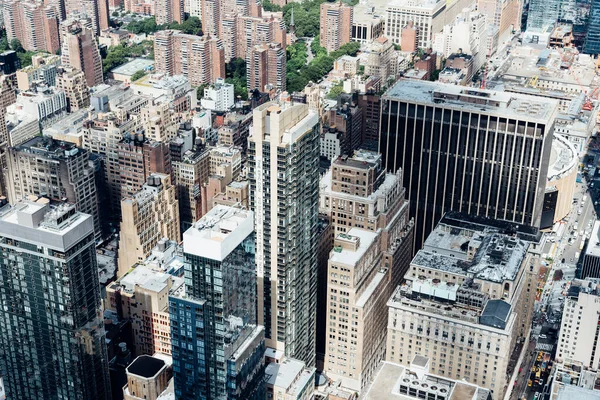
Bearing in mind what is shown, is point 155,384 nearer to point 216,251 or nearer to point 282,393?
point 282,393

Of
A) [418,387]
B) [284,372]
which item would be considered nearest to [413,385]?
[418,387]

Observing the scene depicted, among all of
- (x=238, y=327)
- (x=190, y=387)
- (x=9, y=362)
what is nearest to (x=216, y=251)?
(x=238, y=327)

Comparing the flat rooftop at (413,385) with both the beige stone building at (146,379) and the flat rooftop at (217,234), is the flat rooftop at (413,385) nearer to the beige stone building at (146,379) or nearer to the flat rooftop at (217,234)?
the flat rooftop at (217,234)

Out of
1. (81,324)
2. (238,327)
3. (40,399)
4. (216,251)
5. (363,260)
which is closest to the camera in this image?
(216,251)

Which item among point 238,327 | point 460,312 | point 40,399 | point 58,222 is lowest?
point 40,399

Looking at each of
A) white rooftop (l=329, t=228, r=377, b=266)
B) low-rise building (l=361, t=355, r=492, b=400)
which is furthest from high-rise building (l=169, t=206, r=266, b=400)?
white rooftop (l=329, t=228, r=377, b=266)

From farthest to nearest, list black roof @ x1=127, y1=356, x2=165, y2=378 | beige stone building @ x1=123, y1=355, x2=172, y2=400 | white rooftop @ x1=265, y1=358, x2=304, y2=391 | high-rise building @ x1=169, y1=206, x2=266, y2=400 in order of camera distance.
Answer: black roof @ x1=127, y1=356, x2=165, y2=378, beige stone building @ x1=123, y1=355, x2=172, y2=400, white rooftop @ x1=265, y1=358, x2=304, y2=391, high-rise building @ x1=169, y1=206, x2=266, y2=400

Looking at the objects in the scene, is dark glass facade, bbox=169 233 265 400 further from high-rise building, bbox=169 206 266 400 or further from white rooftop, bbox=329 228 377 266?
white rooftop, bbox=329 228 377 266
